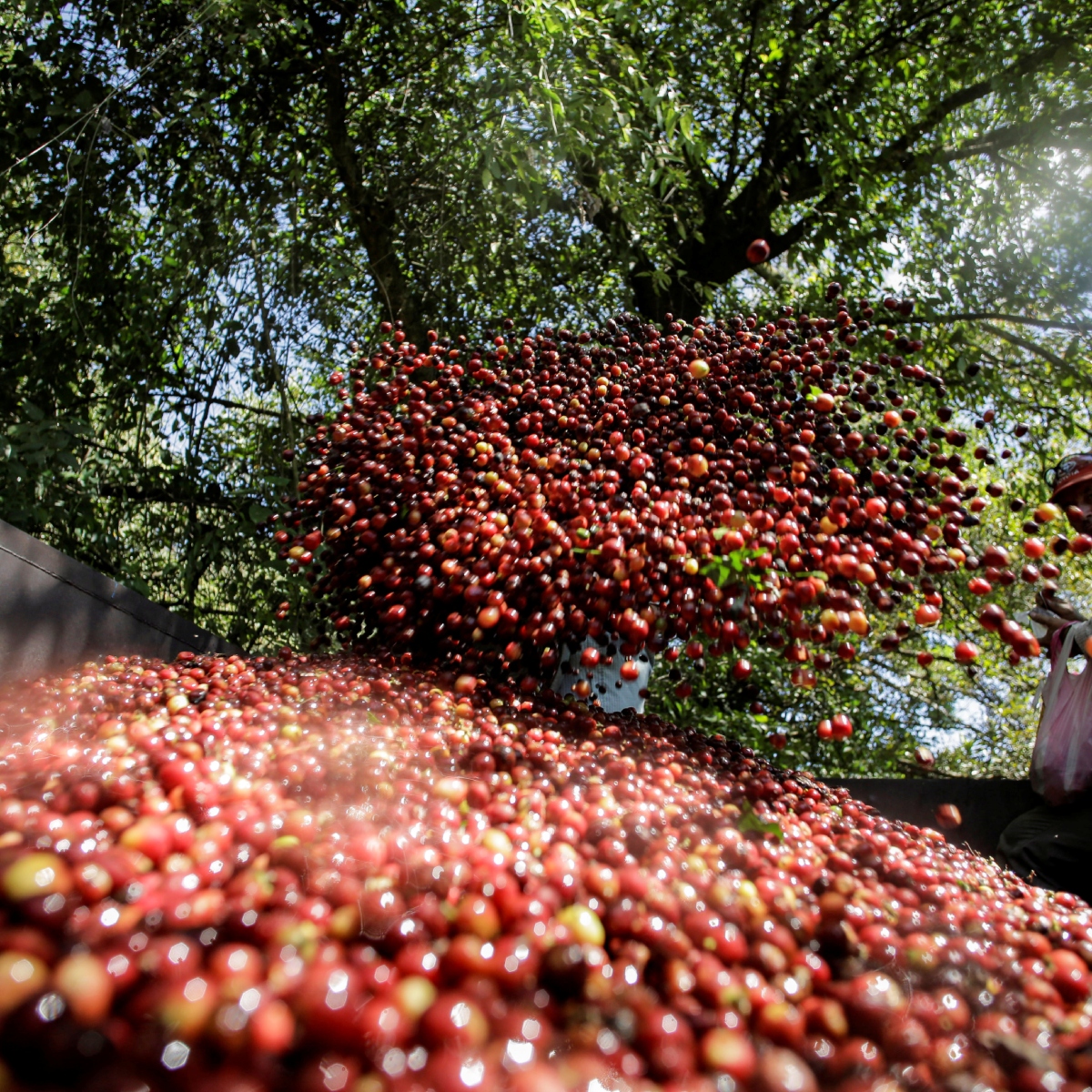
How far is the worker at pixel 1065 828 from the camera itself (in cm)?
153

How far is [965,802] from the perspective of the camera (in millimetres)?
1812

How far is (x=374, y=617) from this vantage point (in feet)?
5.54

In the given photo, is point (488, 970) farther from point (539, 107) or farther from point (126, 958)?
point (539, 107)

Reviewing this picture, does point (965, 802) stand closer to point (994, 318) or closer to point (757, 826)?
point (757, 826)

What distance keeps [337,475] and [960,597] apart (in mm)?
3873

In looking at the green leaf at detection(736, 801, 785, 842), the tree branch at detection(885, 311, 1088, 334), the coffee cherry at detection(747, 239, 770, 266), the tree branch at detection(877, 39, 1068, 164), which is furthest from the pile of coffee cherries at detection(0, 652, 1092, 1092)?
the tree branch at detection(877, 39, 1068, 164)

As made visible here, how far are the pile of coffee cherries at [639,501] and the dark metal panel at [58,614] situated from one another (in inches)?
17.0

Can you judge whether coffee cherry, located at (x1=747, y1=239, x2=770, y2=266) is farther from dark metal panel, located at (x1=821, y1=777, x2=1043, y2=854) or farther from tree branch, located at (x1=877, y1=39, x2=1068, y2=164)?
tree branch, located at (x1=877, y1=39, x2=1068, y2=164)

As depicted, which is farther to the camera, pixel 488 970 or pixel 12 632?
pixel 12 632

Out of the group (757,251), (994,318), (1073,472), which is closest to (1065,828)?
(1073,472)

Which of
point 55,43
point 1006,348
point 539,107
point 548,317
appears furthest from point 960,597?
point 55,43

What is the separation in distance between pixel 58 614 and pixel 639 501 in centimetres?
127

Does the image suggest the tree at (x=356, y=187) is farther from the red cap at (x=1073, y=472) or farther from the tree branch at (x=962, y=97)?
the red cap at (x=1073, y=472)

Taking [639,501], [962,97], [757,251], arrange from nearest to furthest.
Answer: [639,501] → [757,251] → [962,97]
